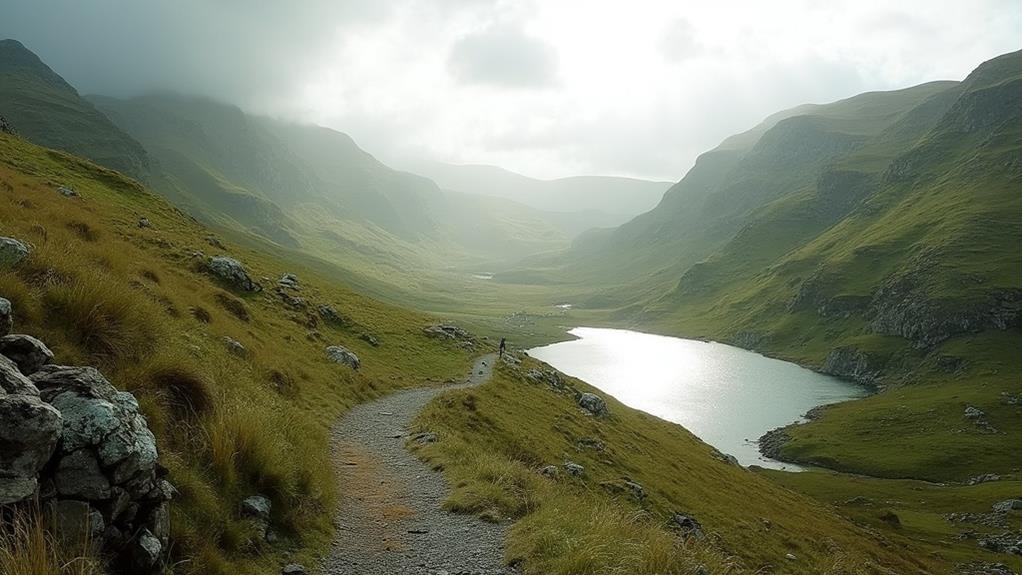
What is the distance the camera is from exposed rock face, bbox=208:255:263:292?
4288 centimetres

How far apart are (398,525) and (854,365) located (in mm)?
209557

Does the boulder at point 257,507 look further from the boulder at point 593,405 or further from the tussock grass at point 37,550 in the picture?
the boulder at point 593,405

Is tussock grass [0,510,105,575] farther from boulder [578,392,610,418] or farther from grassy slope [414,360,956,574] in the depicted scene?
boulder [578,392,610,418]

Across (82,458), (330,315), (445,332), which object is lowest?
(445,332)

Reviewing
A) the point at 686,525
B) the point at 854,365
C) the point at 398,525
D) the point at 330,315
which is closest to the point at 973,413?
the point at 854,365

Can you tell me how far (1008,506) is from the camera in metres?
78.4

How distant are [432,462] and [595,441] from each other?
89.0 feet

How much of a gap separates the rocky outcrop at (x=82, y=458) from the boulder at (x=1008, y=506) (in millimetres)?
107166

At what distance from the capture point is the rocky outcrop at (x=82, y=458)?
6711 millimetres

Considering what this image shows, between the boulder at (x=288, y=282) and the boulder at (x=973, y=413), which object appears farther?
the boulder at (x=973, y=413)

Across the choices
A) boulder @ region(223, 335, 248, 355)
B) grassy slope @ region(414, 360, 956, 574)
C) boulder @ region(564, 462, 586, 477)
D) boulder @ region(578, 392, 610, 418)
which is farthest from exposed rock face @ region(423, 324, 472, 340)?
boulder @ region(223, 335, 248, 355)

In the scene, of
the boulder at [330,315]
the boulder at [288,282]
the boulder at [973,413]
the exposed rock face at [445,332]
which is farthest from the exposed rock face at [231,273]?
the boulder at [973,413]

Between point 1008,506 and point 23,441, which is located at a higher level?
point 23,441

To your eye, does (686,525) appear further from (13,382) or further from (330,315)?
(13,382)
